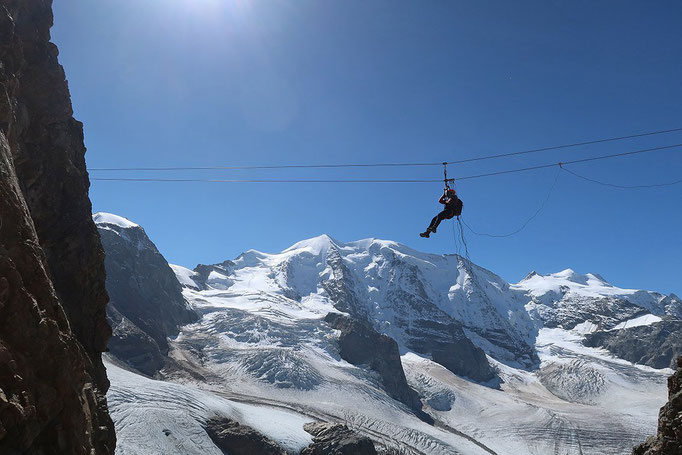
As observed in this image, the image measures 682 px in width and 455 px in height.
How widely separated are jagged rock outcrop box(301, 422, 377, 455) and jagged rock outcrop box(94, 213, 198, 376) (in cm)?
4957

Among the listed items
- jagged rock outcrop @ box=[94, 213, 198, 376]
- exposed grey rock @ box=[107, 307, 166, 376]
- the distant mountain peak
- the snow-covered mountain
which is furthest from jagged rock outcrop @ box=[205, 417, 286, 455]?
the distant mountain peak

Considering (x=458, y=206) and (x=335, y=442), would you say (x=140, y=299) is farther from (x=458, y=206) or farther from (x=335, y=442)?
(x=458, y=206)

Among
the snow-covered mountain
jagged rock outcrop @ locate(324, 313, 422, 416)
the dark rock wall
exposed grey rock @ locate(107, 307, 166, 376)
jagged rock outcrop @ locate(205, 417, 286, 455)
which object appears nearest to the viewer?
jagged rock outcrop @ locate(205, 417, 286, 455)

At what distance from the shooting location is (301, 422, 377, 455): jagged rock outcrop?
68562 millimetres

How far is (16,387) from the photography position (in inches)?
411

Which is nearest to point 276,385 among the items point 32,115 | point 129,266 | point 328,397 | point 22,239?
point 328,397

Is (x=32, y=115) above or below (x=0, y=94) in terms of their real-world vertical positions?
above

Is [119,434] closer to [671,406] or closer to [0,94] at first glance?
[0,94]

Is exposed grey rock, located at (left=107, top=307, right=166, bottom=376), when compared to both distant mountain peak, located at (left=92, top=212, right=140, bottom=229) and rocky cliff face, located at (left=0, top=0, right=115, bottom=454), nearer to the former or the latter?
distant mountain peak, located at (left=92, top=212, right=140, bottom=229)

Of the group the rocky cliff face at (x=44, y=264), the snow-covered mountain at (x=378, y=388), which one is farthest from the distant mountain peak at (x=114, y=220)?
the rocky cliff face at (x=44, y=264)

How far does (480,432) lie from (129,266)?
9753 centimetres

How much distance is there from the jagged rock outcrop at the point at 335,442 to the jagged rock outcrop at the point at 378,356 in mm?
57673

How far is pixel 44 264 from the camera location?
44.9 ft

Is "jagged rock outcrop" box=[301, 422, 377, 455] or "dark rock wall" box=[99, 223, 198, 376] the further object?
"dark rock wall" box=[99, 223, 198, 376]
